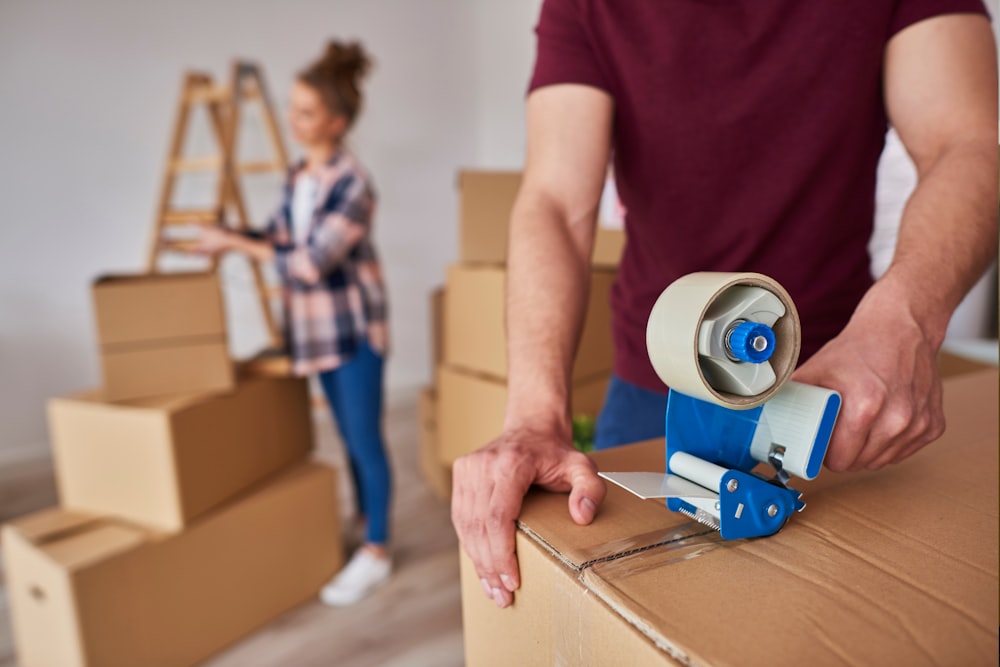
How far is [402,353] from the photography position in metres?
3.34

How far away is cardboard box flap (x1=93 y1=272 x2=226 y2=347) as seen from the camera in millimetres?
1396

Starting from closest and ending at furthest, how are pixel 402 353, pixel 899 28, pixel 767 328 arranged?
pixel 767 328 → pixel 899 28 → pixel 402 353

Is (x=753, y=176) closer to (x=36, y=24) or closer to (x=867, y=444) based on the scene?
(x=867, y=444)

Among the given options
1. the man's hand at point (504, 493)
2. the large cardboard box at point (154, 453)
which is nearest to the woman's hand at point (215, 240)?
the large cardboard box at point (154, 453)

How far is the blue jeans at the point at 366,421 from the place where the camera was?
180 centimetres

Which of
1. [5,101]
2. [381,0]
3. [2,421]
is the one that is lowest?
[2,421]

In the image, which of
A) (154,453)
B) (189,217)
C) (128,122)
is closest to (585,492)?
(154,453)

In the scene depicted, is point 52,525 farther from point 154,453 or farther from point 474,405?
point 474,405

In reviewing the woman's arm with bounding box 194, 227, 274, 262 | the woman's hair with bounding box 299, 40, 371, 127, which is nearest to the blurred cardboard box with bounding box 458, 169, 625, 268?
the woman's hair with bounding box 299, 40, 371, 127

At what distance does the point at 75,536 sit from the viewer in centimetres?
140

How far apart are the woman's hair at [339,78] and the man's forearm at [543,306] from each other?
1194 millimetres

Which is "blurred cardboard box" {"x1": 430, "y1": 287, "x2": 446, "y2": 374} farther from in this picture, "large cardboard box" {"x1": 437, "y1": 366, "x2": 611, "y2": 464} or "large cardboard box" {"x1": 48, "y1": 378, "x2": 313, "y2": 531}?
"large cardboard box" {"x1": 48, "y1": 378, "x2": 313, "y2": 531}

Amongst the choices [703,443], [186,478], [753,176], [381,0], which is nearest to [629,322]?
[753,176]

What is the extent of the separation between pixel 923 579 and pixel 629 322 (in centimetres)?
50
